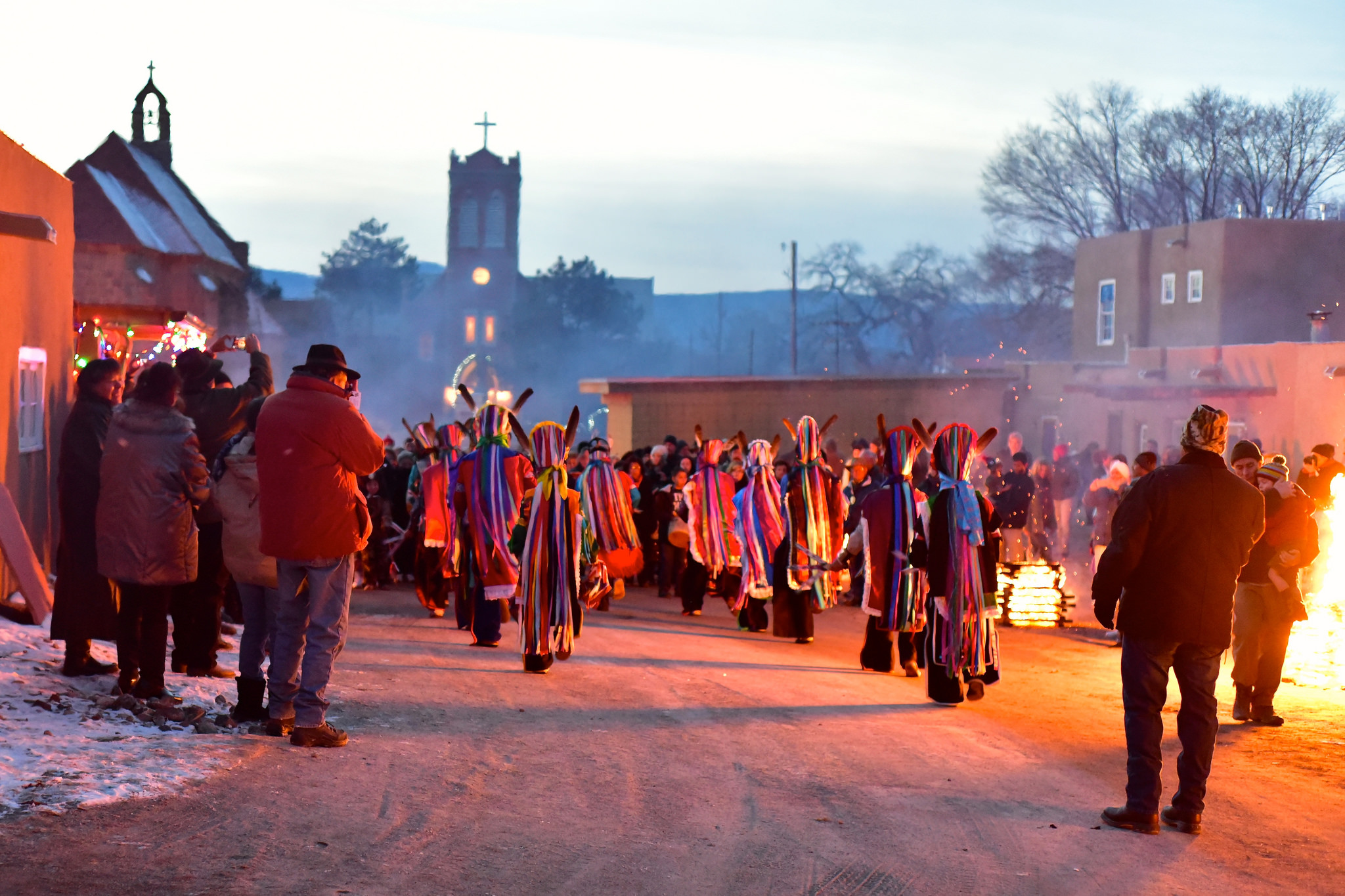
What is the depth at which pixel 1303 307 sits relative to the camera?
3619 cm

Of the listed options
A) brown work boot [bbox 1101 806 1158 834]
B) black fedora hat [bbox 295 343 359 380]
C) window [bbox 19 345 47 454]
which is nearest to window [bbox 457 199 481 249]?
window [bbox 19 345 47 454]

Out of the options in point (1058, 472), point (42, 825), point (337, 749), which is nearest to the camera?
point (42, 825)

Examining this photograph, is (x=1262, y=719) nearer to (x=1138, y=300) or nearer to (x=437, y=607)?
(x=437, y=607)

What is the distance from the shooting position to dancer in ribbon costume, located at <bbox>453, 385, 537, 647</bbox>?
1110cm

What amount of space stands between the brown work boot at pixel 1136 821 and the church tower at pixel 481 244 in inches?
3282

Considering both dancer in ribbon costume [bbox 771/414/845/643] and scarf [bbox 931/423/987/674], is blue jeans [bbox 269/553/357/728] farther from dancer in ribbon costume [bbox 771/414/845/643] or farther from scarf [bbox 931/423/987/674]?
dancer in ribbon costume [bbox 771/414/845/643]

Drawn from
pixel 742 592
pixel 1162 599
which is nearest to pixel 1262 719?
pixel 1162 599

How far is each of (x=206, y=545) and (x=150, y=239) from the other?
38.1 m

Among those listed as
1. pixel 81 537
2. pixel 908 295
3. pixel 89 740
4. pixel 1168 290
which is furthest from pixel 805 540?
pixel 908 295

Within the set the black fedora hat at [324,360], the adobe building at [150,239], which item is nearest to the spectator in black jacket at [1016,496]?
the black fedora hat at [324,360]

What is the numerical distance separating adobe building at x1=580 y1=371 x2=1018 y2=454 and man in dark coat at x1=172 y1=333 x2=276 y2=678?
20882 mm

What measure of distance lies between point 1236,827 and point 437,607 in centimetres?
828

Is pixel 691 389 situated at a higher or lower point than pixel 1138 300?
lower

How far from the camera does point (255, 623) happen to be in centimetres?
763
